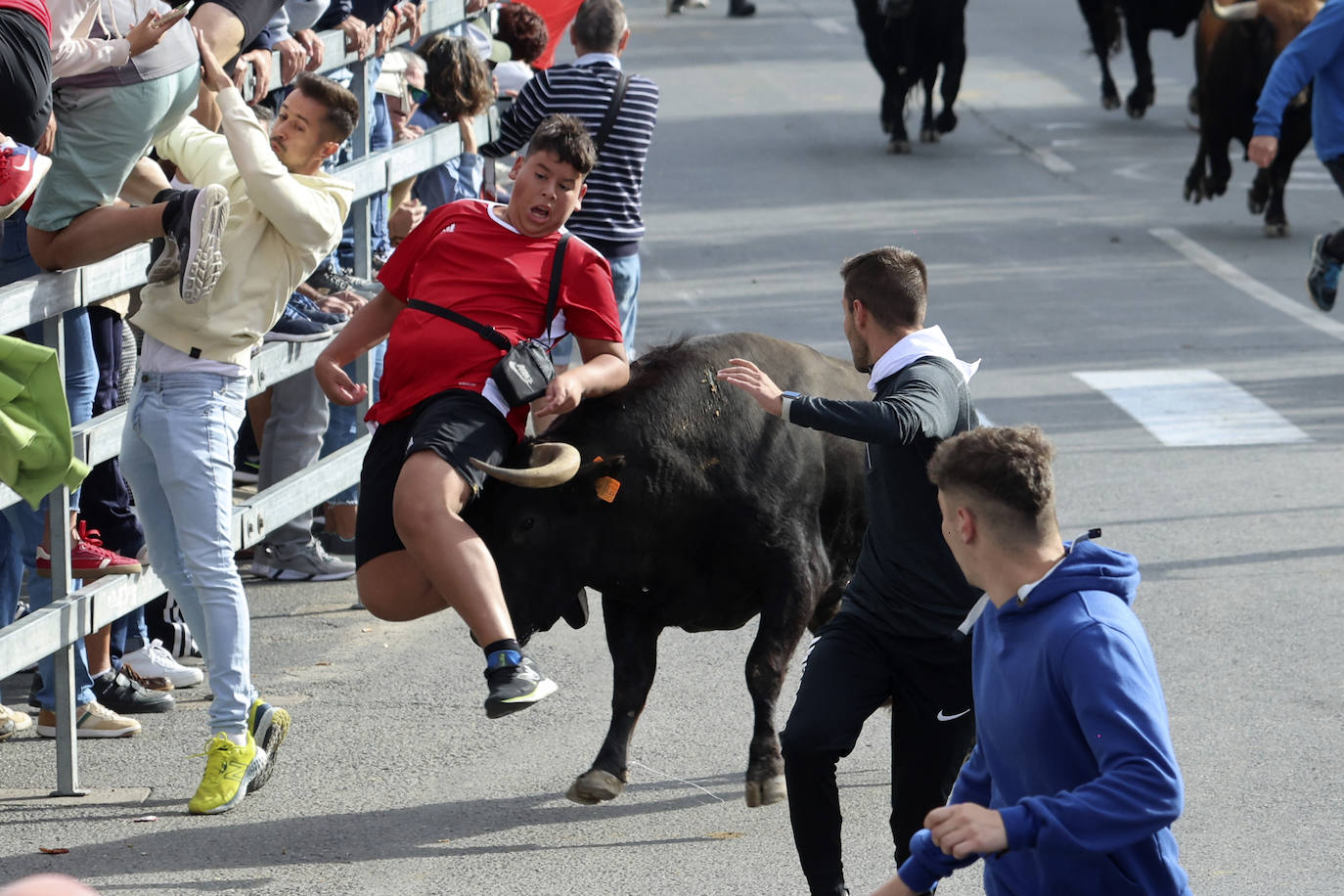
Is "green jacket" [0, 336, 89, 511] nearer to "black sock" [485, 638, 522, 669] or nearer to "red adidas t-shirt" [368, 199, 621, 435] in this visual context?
"red adidas t-shirt" [368, 199, 621, 435]

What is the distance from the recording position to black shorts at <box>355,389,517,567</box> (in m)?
5.53

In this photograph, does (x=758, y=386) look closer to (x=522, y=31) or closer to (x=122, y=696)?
(x=122, y=696)

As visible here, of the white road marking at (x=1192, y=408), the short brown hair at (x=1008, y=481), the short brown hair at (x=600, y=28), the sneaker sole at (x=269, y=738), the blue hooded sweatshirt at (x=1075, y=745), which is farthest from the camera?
the white road marking at (x=1192, y=408)

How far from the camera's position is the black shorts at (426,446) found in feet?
18.1

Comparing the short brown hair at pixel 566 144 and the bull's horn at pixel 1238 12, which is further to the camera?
the bull's horn at pixel 1238 12

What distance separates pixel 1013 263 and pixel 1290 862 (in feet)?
34.5

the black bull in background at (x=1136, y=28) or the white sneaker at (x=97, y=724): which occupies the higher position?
the white sneaker at (x=97, y=724)

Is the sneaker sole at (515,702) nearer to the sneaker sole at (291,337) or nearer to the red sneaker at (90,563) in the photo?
the red sneaker at (90,563)

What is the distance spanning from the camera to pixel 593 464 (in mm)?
5715

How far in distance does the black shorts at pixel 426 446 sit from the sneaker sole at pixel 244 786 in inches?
26.3

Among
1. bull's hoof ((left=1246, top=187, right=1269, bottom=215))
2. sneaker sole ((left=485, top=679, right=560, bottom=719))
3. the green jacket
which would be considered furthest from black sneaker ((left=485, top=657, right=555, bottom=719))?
bull's hoof ((left=1246, top=187, right=1269, bottom=215))

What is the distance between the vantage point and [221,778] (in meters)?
5.79

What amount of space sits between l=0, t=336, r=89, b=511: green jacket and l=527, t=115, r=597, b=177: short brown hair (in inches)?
59.4

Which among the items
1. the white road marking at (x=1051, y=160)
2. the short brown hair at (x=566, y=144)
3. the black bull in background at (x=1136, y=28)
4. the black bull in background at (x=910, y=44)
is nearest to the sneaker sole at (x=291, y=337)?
the short brown hair at (x=566, y=144)
